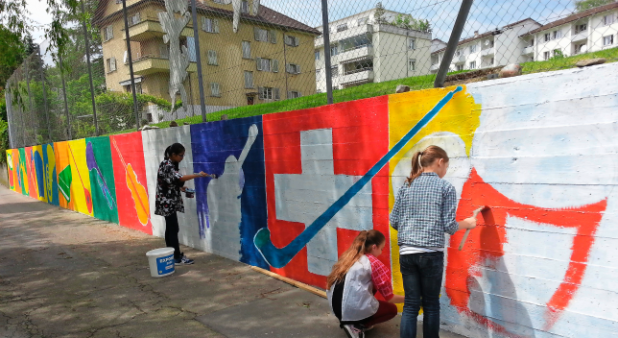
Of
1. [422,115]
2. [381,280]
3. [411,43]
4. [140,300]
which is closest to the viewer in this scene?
[381,280]

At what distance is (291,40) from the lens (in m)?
4.60

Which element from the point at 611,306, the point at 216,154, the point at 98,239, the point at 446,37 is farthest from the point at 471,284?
the point at 98,239

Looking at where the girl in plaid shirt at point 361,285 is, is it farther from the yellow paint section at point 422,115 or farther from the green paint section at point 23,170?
the green paint section at point 23,170

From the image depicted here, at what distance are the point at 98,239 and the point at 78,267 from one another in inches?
76.8

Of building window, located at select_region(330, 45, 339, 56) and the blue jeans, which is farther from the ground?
building window, located at select_region(330, 45, 339, 56)

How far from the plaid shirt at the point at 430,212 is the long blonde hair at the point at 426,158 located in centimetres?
8

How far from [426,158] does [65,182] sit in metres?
12.0

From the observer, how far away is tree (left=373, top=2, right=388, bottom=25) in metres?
3.54

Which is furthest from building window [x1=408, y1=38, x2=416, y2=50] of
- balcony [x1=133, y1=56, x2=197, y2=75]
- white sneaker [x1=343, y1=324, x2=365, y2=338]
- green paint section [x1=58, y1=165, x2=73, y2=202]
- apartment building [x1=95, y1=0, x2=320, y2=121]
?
green paint section [x1=58, y1=165, x2=73, y2=202]

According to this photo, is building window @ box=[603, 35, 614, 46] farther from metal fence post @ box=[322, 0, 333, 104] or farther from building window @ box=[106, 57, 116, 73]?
building window @ box=[106, 57, 116, 73]

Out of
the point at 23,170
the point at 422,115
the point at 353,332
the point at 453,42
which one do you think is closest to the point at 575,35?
the point at 453,42

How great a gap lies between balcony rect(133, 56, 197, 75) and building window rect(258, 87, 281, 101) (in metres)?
1.39

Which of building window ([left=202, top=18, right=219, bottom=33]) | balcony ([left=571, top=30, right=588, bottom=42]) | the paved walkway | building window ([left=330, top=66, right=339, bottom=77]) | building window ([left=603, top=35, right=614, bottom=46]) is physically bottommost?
the paved walkway

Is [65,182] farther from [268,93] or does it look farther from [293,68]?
[293,68]
